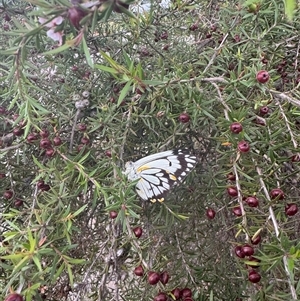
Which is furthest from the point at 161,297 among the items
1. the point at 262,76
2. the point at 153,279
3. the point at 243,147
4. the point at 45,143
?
the point at 262,76

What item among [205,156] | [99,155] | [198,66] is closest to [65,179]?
[99,155]

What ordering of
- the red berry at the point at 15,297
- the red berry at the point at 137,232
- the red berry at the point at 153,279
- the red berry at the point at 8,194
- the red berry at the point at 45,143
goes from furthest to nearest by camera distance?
the red berry at the point at 8,194 < the red berry at the point at 45,143 < the red berry at the point at 137,232 < the red berry at the point at 153,279 < the red berry at the point at 15,297

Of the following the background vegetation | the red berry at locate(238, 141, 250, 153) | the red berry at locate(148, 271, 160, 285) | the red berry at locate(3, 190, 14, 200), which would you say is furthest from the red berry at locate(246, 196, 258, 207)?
the red berry at locate(3, 190, 14, 200)

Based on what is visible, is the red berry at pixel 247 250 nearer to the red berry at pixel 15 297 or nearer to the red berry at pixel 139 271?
the red berry at pixel 139 271

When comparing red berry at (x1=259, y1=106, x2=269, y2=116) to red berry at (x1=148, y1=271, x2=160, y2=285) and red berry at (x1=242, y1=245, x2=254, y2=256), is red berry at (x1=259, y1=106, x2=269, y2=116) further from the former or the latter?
red berry at (x1=148, y1=271, x2=160, y2=285)

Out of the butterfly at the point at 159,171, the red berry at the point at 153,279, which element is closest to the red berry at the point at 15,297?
the red berry at the point at 153,279

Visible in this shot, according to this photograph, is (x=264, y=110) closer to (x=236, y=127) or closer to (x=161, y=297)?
(x=236, y=127)

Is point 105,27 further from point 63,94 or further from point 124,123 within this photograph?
point 124,123
